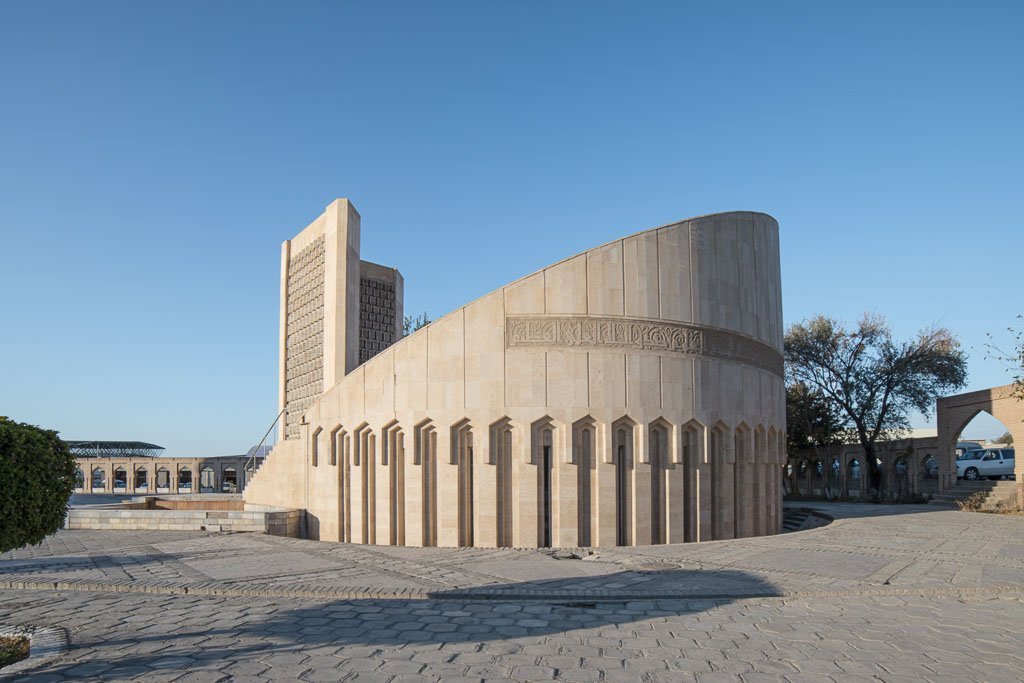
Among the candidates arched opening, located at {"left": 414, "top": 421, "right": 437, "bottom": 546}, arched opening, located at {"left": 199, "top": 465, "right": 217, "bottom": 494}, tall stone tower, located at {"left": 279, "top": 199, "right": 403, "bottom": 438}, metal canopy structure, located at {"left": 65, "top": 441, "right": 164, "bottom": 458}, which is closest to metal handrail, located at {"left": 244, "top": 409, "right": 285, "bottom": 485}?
tall stone tower, located at {"left": 279, "top": 199, "right": 403, "bottom": 438}

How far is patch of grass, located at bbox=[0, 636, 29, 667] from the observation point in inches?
264

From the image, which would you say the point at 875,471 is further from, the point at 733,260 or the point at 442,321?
the point at 442,321

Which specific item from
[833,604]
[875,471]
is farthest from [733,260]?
[875,471]

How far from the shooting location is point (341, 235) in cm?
2145

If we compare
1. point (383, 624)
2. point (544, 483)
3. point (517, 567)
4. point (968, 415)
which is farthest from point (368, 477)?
point (968, 415)

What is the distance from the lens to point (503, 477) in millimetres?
14758

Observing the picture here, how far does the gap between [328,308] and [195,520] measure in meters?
7.36

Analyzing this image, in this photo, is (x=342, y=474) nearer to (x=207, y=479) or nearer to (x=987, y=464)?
(x=987, y=464)

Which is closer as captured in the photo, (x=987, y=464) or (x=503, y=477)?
(x=503, y=477)

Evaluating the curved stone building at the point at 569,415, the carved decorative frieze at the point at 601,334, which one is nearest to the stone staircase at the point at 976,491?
the curved stone building at the point at 569,415

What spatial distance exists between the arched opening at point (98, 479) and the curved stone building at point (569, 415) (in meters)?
34.6

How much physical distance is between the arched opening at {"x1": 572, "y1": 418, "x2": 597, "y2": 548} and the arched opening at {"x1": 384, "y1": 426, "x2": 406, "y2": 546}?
12.1ft

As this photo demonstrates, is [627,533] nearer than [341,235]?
Yes

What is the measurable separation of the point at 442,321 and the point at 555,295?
2.40 metres
